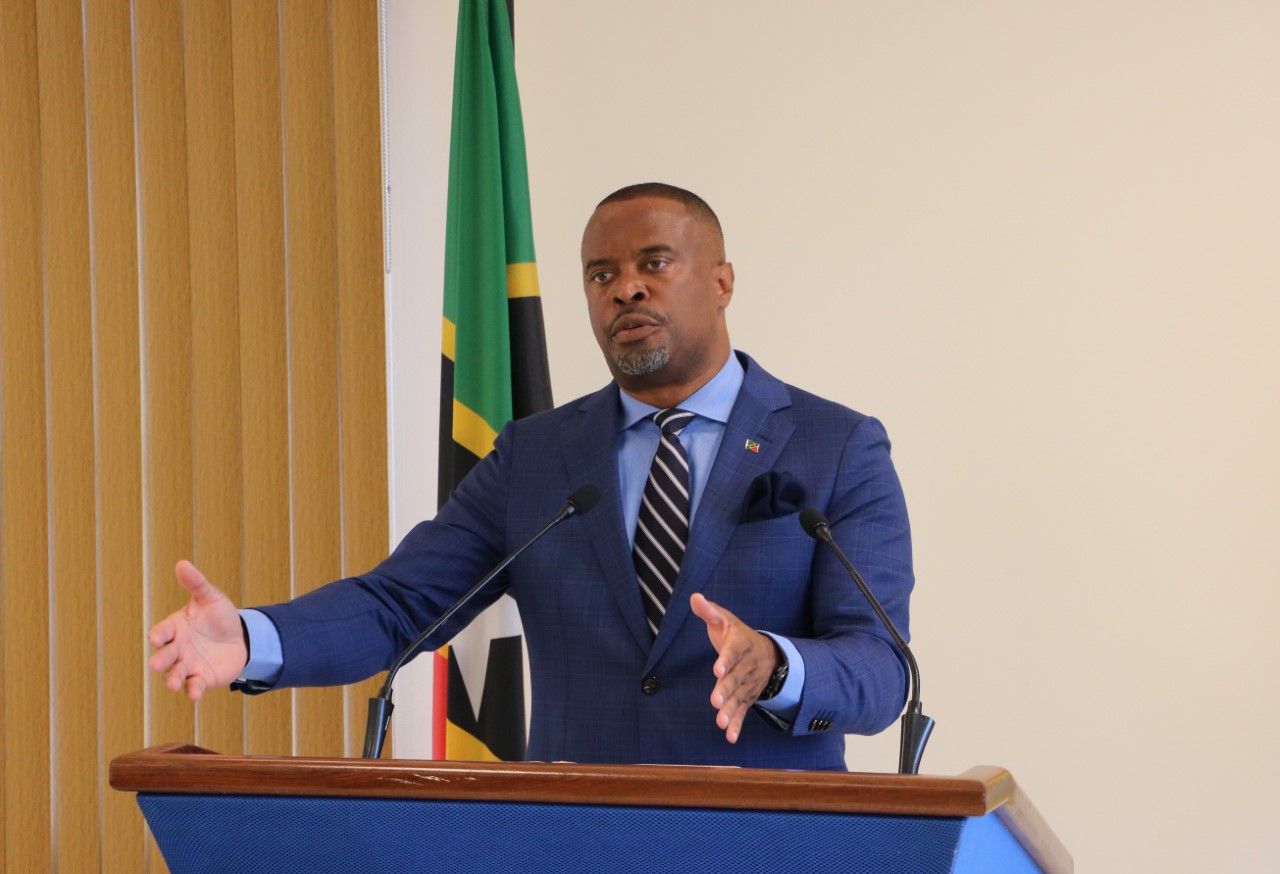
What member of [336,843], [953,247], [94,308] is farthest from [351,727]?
[336,843]

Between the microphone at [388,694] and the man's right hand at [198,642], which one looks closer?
the man's right hand at [198,642]

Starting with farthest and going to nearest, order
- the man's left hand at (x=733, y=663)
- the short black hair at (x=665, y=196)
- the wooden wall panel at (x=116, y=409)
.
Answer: the wooden wall panel at (x=116, y=409)
the short black hair at (x=665, y=196)
the man's left hand at (x=733, y=663)

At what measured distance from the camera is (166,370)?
11.8ft

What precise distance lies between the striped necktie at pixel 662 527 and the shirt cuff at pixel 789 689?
452mm

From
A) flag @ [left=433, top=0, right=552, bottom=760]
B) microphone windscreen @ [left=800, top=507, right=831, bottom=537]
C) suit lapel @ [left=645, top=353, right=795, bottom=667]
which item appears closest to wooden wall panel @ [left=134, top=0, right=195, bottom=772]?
flag @ [left=433, top=0, right=552, bottom=760]

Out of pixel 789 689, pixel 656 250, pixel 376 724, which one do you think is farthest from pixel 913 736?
pixel 656 250

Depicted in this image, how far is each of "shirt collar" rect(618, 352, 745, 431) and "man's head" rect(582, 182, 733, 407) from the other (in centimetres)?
2

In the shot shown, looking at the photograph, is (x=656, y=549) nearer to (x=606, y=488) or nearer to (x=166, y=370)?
(x=606, y=488)

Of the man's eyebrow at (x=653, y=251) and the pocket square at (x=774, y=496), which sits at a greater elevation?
the man's eyebrow at (x=653, y=251)

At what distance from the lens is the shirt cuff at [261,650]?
1.81m

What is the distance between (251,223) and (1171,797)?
2770 millimetres

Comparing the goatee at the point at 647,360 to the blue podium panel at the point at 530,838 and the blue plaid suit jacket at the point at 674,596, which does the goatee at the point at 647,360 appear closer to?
the blue plaid suit jacket at the point at 674,596

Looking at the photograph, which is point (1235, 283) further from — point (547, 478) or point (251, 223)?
point (251, 223)

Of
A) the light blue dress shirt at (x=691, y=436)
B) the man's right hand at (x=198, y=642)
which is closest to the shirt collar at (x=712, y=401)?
the light blue dress shirt at (x=691, y=436)
